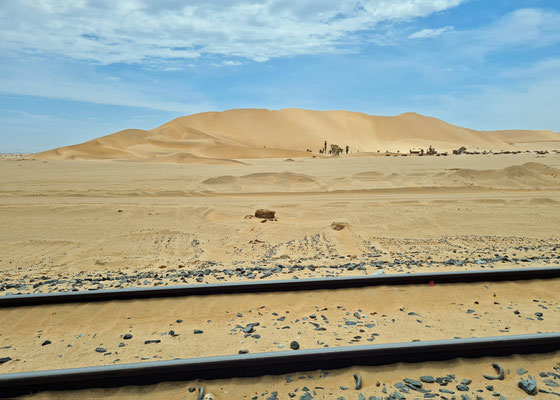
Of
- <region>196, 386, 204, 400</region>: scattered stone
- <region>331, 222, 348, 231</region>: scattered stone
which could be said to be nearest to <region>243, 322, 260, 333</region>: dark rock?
<region>196, 386, 204, 400</region>: scattered stone

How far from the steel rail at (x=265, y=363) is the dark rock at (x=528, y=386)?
1.37 ft

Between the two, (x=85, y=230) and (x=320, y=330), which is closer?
(x=320, y=330)

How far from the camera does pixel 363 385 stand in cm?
368

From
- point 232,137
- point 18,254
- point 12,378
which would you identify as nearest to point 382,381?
point 12,378

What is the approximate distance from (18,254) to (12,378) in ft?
20.7

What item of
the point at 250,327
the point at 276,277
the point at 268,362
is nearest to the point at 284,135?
the point at 276,277

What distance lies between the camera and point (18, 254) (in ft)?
28.5

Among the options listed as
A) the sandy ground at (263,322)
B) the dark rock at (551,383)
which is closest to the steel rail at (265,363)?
the dark rock at (551,383)

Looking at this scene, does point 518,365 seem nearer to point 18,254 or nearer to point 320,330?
point 320,330

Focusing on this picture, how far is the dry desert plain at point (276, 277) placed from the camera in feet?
12.9

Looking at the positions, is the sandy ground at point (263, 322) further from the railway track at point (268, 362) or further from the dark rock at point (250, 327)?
the railway track at point (268, 362)

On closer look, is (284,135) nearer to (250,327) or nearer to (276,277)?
(276,277)

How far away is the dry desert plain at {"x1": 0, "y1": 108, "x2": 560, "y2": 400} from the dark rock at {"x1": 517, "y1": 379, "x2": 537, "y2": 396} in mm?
56

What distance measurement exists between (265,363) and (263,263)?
13.1 feet
